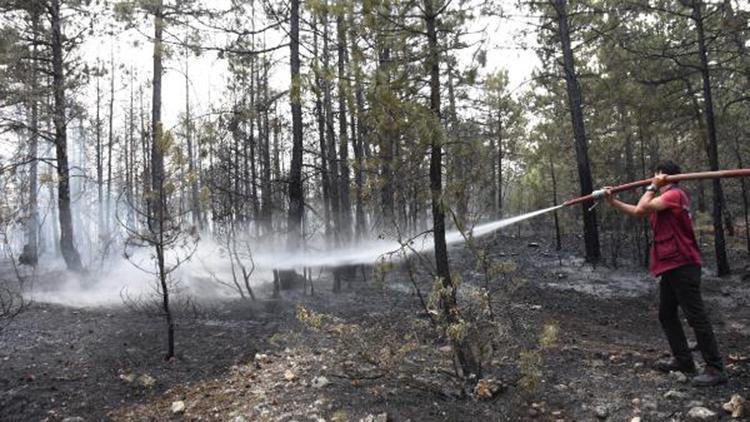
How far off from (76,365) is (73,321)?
2.95m

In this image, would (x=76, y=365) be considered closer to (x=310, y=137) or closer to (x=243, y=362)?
(x=243, y=362)

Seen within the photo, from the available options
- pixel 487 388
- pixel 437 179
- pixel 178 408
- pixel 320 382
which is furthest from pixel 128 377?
pixel 437 179

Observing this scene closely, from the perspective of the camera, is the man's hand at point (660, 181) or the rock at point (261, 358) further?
the rock at point (261, 358)

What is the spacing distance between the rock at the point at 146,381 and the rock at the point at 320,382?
2030 millimetres

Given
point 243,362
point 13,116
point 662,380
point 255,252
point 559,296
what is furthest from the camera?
point 13,116

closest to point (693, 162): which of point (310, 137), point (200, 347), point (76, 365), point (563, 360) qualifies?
point (310, 137)

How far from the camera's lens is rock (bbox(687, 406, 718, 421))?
3963 millimetres

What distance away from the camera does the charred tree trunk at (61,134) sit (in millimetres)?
14445

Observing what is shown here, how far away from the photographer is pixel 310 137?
61.7 ft

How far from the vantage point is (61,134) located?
14.8 m

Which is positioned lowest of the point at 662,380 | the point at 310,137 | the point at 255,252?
the point at 662,380

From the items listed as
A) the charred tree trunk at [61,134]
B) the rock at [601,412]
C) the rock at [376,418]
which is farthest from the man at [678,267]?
the charred tree trunk at [61,134]

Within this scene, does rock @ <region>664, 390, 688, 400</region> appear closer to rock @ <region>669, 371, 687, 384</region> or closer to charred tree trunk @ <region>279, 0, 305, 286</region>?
rock @ <region>669, 371, 687, 384</region>

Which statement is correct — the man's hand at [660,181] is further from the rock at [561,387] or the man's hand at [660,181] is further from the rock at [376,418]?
the rock at [376,418]
